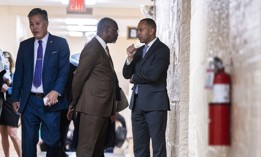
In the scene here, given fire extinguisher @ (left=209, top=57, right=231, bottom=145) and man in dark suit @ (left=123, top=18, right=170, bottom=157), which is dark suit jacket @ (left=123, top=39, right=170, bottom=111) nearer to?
man in dark suit @ (left=123, top=18, right=170, bottom=157)

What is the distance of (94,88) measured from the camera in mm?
4238

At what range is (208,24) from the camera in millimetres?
2844

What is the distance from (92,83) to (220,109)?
2.26m

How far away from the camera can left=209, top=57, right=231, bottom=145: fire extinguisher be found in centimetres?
207

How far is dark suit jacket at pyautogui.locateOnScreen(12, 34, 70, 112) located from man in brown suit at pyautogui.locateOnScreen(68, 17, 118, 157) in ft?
0.41

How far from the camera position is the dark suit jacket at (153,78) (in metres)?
4.38

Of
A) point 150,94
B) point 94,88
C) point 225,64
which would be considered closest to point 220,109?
point 225,64

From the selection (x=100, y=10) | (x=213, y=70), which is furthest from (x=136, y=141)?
(x=100, y=10)

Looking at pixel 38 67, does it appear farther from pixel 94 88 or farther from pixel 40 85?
pixel 94 88

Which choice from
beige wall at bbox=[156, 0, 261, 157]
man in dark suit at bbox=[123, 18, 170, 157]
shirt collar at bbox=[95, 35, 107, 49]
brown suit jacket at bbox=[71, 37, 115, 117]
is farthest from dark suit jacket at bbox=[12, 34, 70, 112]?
beige wall at bbox=[156, 0, 261, 157]

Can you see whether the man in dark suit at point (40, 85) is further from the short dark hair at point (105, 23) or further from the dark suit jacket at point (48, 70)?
the short dark hair at point (105, 23)

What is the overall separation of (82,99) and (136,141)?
0.68m

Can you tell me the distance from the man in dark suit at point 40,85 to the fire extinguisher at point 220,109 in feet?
7.12

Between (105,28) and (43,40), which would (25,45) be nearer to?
(43,40)
